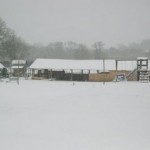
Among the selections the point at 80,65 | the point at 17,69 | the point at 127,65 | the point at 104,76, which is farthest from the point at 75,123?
the point at 17,69

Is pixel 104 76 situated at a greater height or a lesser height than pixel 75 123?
greater

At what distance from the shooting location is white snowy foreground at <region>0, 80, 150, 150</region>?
50.7 feet

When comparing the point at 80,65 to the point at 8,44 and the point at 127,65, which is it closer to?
the point at 127,65

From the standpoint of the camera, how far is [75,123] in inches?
779

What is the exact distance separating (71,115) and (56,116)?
3.24 ft

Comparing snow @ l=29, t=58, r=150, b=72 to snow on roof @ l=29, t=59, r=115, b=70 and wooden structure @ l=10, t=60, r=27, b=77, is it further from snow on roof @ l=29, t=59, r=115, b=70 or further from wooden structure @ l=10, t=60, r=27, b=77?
wooden structure @ l=10, t=60, r=27, b=77

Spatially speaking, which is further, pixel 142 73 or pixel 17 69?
pixel 17 69

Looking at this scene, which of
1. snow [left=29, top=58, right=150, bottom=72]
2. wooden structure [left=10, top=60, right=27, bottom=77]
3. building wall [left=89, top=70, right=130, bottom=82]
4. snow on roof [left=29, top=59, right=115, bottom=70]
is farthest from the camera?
wooden structure [left=10, top=60, right=27, bottom=77]

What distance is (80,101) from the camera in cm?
2795

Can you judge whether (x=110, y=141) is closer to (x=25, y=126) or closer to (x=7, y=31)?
(x=25, y=126)

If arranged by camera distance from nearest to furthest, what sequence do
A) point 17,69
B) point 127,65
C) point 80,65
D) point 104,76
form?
point 104,76 → point 80,65 → point 127,65 → point 17,69

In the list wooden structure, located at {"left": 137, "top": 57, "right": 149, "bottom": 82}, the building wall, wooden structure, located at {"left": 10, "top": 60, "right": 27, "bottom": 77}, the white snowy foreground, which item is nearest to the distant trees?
wooden structure, located at {"left": 10, "top": 60, "right": 27, "bottom": 77}

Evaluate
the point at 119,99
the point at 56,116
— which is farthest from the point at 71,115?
the point at 119,99

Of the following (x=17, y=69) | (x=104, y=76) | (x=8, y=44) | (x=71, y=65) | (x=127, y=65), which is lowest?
(x=104, y=76)
